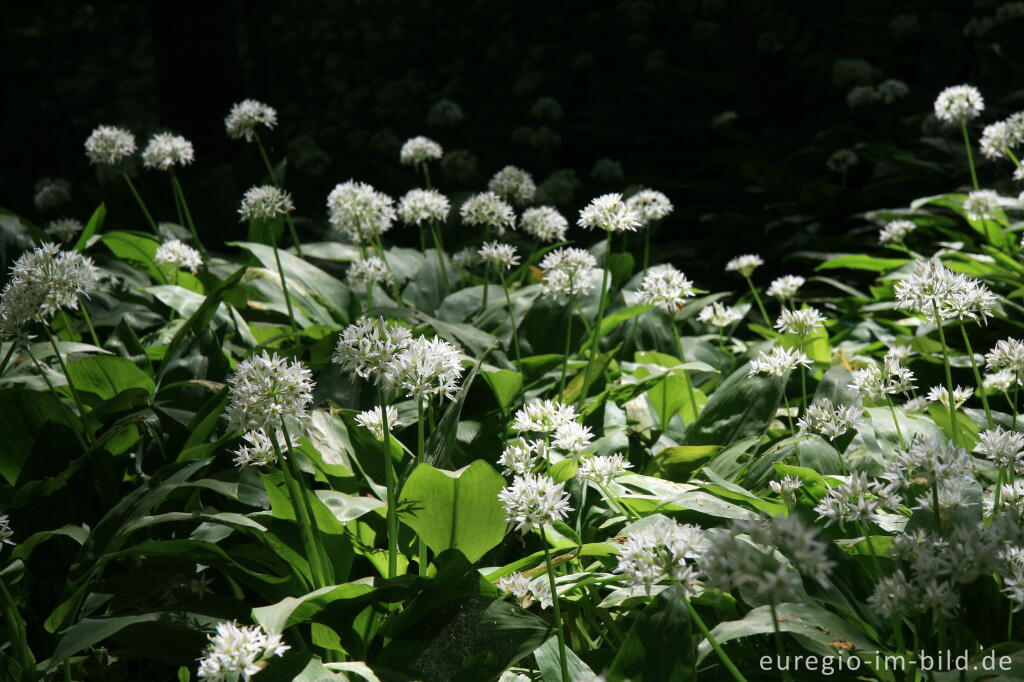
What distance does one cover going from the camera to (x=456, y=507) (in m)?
1.95

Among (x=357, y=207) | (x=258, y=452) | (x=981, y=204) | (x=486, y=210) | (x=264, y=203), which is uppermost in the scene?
(x=264, y=203)

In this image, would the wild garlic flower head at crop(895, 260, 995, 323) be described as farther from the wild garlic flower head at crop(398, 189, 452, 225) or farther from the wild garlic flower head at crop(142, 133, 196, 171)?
the wild garlic flower head at crop(142, 133, 196, 171)

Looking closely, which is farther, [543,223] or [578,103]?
[578,103]

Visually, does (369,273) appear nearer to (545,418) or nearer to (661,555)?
(545,418)

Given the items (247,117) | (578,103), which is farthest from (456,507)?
(578,103)

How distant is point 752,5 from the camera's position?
808 centimetres

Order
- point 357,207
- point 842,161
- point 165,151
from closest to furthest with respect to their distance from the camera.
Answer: point 357,207 → point 165,151 → point 842,161

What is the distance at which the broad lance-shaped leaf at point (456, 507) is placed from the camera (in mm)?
Result: 1908

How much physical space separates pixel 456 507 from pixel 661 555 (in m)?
0.64

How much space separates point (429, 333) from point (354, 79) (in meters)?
7.30

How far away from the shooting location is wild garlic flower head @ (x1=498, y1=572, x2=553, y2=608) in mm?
1863

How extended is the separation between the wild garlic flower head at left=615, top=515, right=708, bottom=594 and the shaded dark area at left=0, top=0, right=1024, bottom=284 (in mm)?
3465

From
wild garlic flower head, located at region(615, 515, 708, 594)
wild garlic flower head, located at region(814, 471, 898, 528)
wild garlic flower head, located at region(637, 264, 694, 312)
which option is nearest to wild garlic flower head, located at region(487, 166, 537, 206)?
wild garlic flower head, located at region(637, 264, 694, 312)

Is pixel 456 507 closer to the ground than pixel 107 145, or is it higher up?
closer to the ground
